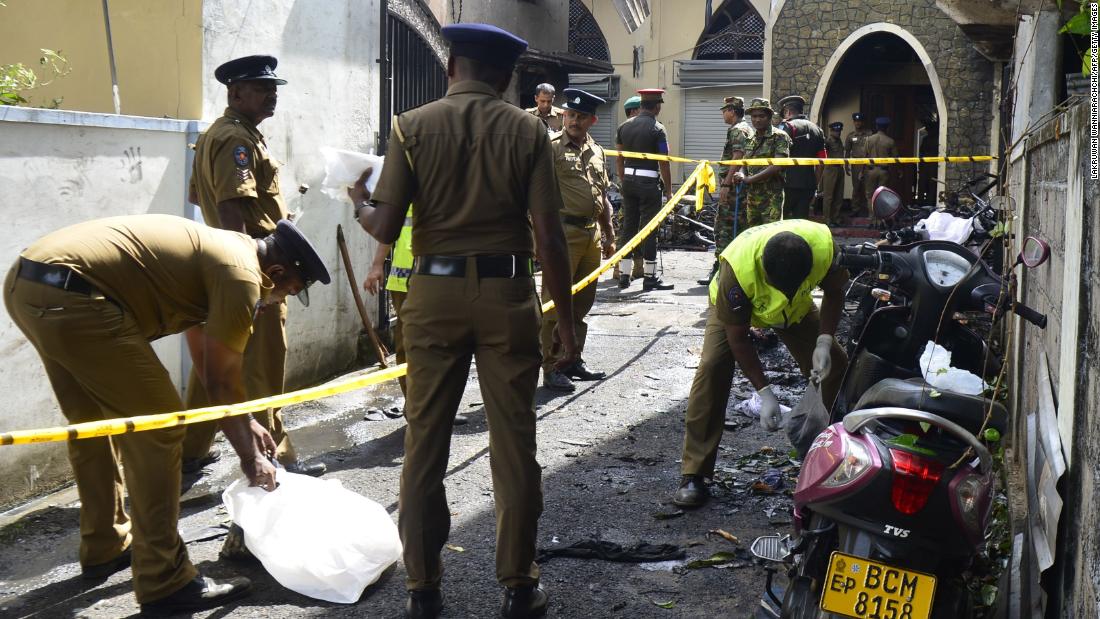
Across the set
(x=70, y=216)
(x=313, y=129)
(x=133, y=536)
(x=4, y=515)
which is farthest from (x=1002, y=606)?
(x=313, y=129)

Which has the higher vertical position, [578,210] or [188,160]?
[188,160]

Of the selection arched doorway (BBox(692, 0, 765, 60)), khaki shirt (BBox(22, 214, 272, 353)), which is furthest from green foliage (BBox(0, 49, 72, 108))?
arched doorway (BBox(692, 0, 765, 60))

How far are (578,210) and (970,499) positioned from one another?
4936 mm

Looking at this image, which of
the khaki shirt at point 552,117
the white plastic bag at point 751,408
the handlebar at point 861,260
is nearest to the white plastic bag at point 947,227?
the white plastic bag at point 751,408

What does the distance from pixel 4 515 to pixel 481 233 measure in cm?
287

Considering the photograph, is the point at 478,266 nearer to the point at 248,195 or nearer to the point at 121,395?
the point at 121,395

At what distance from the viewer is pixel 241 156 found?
5199mm

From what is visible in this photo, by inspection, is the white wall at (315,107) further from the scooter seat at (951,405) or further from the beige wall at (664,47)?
the beige wall at (664,47)

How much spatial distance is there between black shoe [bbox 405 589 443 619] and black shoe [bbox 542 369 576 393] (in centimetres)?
363

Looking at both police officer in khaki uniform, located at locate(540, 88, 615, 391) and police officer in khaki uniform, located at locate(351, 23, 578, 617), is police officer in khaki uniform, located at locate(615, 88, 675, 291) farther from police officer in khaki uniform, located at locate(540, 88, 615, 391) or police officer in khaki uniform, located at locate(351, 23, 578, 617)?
police officer in khaki uniform, located at locate(351, 23, 578, 617)

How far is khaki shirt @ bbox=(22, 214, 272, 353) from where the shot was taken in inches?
143

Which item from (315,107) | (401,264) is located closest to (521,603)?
(401,264)

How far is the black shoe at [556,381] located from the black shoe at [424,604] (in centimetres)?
363

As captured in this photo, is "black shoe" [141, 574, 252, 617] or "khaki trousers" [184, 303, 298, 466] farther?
"khaki trousers" [184, 303, 298, 466]
